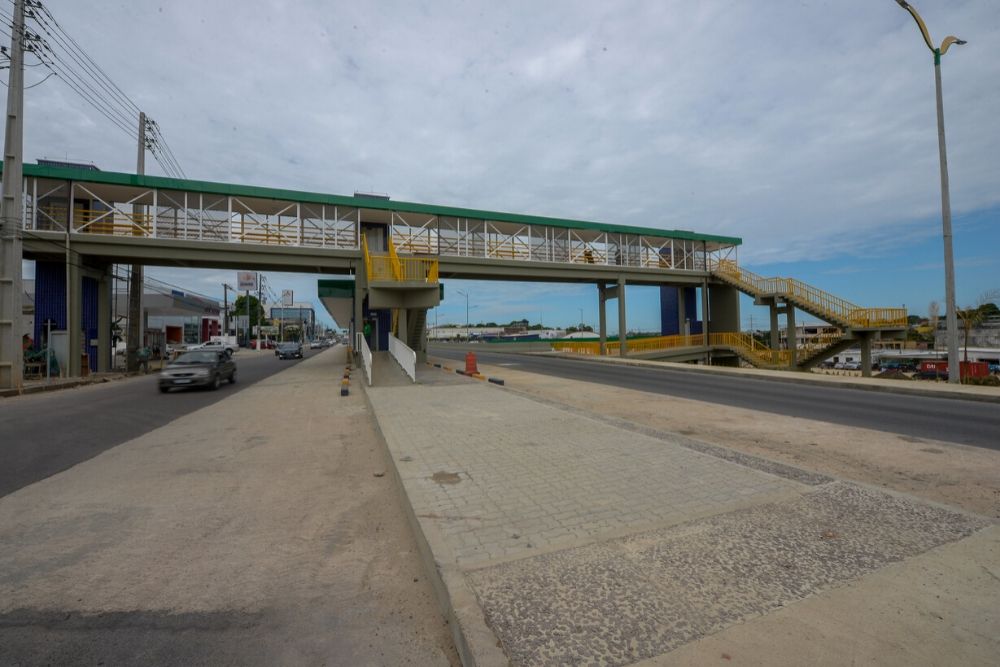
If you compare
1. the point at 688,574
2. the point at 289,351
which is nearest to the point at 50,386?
the point at 688,574

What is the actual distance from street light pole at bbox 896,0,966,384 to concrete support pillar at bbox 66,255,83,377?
31264 mm

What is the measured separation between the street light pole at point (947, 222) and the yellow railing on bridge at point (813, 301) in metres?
11.2

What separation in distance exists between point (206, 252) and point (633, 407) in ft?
62.2

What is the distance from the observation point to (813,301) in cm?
2583

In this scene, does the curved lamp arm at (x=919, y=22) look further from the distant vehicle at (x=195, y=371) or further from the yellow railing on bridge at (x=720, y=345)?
the distant vehicle at (x=195, y=371)

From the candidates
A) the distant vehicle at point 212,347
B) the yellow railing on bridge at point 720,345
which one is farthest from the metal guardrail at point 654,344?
the distant vehicle at point 212,347

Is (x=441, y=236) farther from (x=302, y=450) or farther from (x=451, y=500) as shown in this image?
(x=451, y=500)

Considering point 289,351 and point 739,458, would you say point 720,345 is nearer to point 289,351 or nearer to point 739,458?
point 739,458

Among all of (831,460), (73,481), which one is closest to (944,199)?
(831,460)

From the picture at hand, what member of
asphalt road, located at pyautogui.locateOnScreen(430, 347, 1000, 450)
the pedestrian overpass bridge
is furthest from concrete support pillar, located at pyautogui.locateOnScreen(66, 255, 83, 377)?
asphalt road, located at pyautogui.locateOnScreen(430, 347, 1000, 450)

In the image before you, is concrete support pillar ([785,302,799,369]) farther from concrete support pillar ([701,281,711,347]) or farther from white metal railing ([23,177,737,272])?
white metal railing ([23,177,737,272])

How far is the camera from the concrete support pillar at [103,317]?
21.2m

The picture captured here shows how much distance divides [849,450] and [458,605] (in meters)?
A: 6.60

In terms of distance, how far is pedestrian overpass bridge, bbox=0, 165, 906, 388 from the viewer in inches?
735
